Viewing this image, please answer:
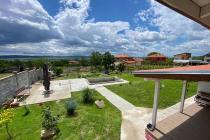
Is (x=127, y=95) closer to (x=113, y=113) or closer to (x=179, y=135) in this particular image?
(x=113, y=113)

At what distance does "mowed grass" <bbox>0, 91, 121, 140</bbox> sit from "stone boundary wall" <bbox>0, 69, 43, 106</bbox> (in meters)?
2.12

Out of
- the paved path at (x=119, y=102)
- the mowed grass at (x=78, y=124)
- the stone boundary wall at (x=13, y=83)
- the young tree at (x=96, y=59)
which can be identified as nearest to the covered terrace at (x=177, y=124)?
the mowed grass at (x=78, y=124)

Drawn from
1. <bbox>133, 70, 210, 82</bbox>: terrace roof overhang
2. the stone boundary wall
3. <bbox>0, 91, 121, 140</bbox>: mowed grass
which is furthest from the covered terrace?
the stone boundary wall

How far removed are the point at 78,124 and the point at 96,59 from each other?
78.9ft

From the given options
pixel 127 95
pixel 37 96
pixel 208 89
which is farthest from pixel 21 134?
pixel 208 89

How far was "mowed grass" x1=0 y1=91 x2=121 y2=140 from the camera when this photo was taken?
6.98 m

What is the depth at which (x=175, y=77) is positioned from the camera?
11.0ft

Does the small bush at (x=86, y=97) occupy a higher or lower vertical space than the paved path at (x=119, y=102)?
higher

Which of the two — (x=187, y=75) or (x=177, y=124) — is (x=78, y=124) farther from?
(x=187, y=75)

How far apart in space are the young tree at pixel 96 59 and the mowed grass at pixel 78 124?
69.5 ft

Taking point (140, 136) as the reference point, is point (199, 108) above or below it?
above

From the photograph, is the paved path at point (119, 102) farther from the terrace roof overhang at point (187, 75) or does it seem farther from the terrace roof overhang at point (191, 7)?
the terrace roof overhang at point (191, 7)

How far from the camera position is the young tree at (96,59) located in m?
31.1

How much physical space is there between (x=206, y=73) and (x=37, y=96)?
45.4 ft
